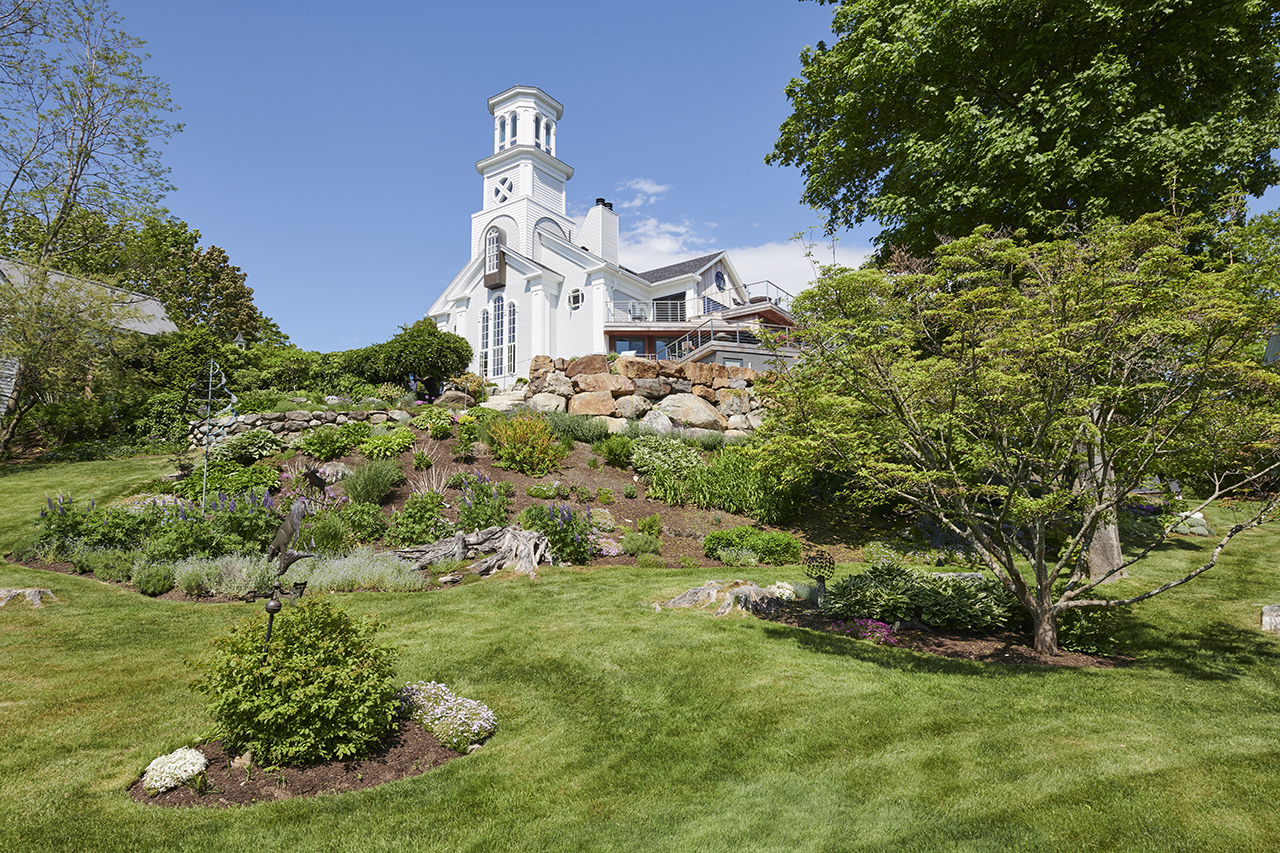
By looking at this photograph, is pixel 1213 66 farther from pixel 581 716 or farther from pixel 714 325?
pixel 714 325

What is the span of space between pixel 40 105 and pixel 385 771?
81.0ft

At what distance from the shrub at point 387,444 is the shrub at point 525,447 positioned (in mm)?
2012

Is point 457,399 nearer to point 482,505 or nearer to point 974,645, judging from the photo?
point 482,505

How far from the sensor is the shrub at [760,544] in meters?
11.5

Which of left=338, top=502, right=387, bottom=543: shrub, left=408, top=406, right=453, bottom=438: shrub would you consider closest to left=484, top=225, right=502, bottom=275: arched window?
left=408, top=406, right=453, bottom=438: shrub

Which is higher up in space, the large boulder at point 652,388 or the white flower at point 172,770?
the large boulder at point 652,388

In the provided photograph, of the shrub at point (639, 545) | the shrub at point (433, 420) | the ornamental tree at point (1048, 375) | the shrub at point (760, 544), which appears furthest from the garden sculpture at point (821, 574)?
the shrub at point (433, 420)

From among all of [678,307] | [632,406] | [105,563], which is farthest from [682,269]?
[105,563]

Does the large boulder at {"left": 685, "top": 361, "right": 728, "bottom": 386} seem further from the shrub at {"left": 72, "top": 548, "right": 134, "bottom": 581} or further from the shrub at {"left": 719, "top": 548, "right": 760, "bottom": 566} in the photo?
the shrub at {"left": 72, "top": 548, "right": 134, "bottom": 581}

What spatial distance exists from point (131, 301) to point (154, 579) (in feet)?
57.7

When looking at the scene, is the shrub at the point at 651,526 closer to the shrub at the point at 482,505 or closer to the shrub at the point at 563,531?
the shrub at the point at 563,531

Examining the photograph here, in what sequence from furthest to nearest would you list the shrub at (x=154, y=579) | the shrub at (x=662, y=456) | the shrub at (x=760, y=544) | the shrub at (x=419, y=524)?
the shrub at (x=662, y=456), the shrub at (x=760, y=544), the shrub at (x=419, y=524), the shrub at (x=154, y=579)

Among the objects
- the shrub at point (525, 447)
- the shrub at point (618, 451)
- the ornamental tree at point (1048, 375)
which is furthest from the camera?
the shrub at point (618, 451)

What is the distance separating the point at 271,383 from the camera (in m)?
21.8
